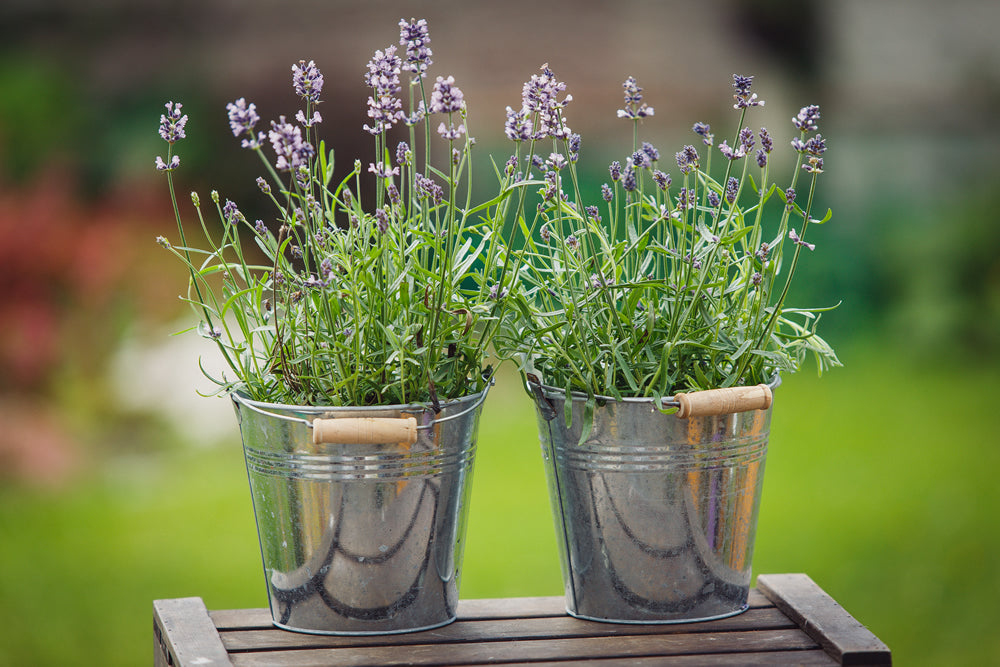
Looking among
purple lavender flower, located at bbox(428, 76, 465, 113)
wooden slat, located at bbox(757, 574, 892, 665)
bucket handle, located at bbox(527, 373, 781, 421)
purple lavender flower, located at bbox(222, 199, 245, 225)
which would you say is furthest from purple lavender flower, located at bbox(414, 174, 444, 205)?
wooden slat, located at bbox(757, 574, 892, 665)

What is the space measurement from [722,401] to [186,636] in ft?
2.63

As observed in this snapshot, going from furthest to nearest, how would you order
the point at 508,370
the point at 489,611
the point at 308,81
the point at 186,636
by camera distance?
1. the point at 508,370
2. the point at 489,611
3. the point at 186,636
4. the point at 308,81

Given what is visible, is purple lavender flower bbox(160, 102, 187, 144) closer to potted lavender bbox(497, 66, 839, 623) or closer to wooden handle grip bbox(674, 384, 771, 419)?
potted lavender bbox(497, 66, 839, 623)

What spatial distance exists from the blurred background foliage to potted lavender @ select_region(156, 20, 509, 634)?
2.08 m

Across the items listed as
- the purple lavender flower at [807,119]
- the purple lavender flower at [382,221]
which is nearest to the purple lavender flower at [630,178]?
the purple lavender flower at [807,119]

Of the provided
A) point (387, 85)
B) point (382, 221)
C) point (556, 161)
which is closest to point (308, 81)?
point (387, 85)

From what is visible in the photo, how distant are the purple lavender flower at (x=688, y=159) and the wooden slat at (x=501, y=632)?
2.08 feet

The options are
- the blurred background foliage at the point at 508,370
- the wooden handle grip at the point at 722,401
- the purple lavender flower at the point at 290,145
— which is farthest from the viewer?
the blurred background foliage at the point at 508,370

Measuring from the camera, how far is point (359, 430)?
1.33 m

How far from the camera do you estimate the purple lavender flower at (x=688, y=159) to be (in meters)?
1.45

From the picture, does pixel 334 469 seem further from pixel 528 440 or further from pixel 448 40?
pixel 448 40

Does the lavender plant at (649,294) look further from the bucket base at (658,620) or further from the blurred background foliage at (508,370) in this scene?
the blurred background foliage at (508,370)

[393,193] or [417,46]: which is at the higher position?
[417,46]

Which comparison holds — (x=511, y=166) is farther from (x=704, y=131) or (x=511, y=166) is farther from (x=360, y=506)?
(x=360, y=506)
